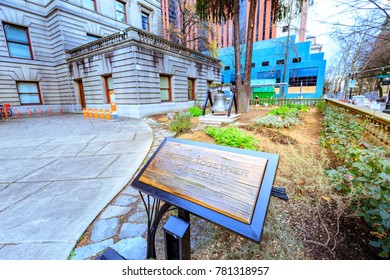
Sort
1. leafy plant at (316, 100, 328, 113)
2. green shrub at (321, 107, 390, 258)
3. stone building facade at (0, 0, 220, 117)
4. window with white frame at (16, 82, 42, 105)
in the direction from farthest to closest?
window with white frame at (16, 82, 42, 105), stone building facade at (0, 0, 220, 117), leafy plant at (316, 100, 328, 113), green shrub at (321, 107, 390, 258)

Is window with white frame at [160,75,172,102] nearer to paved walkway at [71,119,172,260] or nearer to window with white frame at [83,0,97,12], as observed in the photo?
window with white frame at [83,0,97,12]

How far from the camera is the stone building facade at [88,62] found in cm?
1080

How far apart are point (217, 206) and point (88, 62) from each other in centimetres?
1491

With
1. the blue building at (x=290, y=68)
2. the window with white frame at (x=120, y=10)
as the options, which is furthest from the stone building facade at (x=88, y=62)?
the blue building at (x=290, y=68)

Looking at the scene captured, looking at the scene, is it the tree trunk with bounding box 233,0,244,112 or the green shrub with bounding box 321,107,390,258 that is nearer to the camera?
the green shrub with bounding box 321,107,390,258

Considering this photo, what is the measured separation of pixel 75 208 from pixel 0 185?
1.89 meters

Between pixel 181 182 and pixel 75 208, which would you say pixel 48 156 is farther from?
pixel 181 182

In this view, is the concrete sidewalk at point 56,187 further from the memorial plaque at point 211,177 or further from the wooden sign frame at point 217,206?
the memorial plaque at point 211,177

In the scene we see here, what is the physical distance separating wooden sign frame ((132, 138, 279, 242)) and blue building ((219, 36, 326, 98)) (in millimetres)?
29406

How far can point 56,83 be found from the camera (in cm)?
1565

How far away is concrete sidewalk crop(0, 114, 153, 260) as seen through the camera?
1.82 meters

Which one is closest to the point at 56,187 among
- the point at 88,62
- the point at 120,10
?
the point at 88,62

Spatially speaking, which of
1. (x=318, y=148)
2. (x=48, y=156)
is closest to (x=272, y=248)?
(x=318, y=148)

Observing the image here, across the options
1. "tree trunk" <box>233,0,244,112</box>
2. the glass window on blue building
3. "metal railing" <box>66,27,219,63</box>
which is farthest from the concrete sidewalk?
the glass window on blue building
